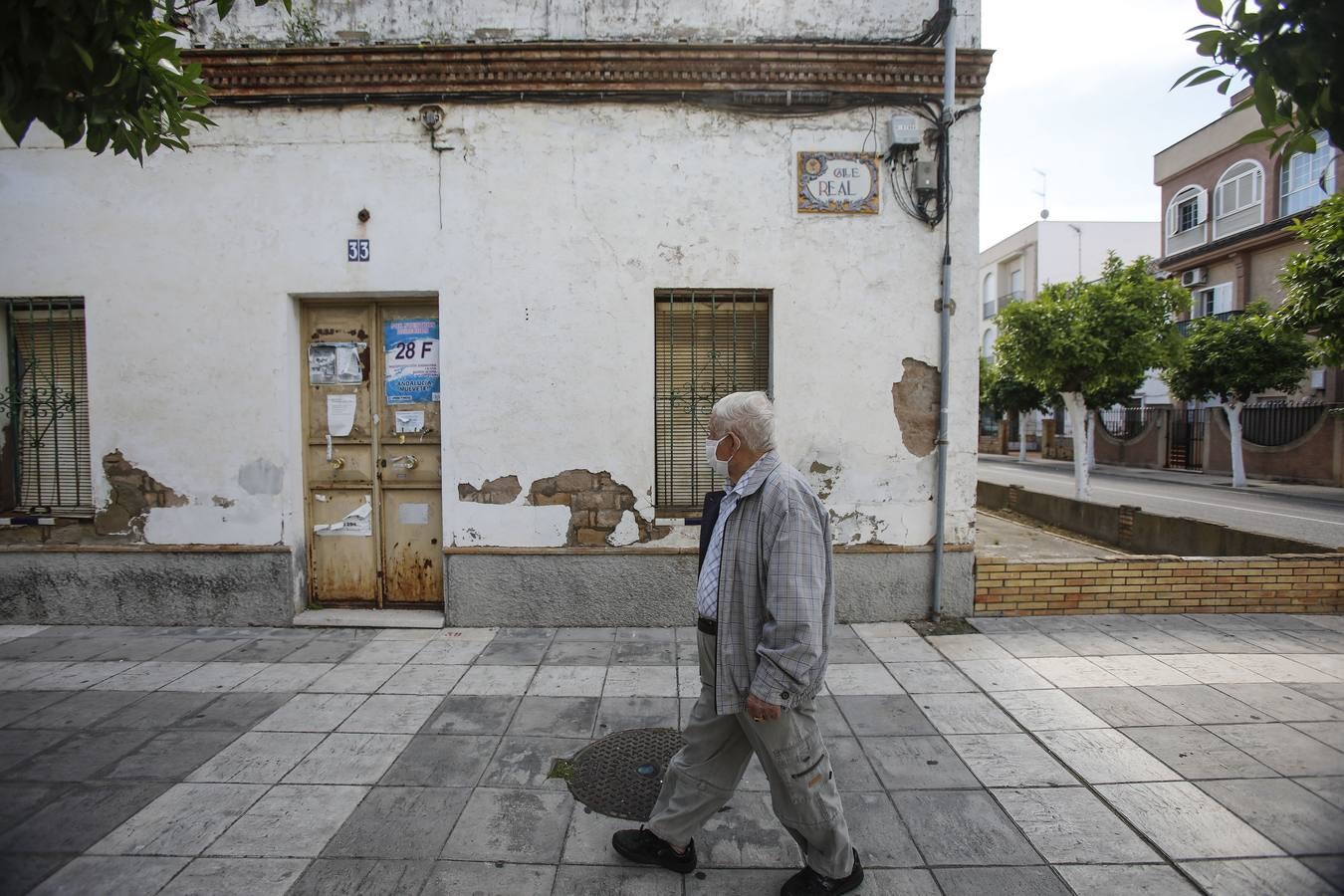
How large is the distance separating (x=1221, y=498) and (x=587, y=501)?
56.6 feet

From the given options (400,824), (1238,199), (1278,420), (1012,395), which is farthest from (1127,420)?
(400,824)

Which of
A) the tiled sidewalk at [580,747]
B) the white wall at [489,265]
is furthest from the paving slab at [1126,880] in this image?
the white wall at [489,265]

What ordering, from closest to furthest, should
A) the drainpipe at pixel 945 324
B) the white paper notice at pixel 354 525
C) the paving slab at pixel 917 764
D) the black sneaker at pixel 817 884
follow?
the black sneaker at pixel 817 884 < the paving slab at pixel 917 764 < the drainpipe at pixel 945 324 < the white paper notice at pixel 354 525

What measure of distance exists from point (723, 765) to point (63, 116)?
346 cm

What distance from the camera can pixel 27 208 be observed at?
17.5 ft

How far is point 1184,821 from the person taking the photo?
9.19 ft

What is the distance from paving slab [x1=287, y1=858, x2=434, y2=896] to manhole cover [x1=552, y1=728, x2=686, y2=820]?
774 millimetres

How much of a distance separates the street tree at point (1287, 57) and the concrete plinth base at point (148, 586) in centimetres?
652

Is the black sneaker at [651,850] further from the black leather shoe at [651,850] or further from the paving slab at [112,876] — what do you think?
the paving slab at [112,876]

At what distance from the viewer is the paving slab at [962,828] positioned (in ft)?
8.57

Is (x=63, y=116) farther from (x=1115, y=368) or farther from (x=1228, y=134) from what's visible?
(x=1228, y=134)

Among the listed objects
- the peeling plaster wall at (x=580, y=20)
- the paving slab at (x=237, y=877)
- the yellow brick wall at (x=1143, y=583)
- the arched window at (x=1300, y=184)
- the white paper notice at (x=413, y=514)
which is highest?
the arched window at (x=1300, y=184)

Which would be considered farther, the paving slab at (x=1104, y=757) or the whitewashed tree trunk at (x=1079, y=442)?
the whitewashed tree trunk at (x=1079, y=442)

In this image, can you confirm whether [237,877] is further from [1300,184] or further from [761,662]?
[1300,184]
